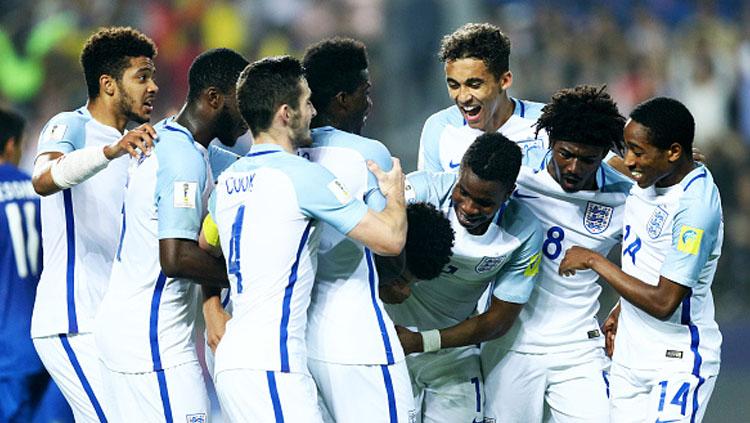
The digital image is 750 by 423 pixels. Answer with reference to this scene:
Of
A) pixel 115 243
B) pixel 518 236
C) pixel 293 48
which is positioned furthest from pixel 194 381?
pixel 293 48

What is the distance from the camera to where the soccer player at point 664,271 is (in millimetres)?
5531

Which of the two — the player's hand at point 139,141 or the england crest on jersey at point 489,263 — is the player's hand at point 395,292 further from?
the player's hand at point 139,141

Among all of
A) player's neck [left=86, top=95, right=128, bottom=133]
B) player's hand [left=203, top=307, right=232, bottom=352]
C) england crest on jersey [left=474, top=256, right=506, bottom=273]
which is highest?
player's neck [left=86, top=95, right=128, bottom=133]

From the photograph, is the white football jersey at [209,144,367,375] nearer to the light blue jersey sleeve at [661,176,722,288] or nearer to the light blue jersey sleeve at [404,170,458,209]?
the light blue jersey sleeve at [404,170,458,209]

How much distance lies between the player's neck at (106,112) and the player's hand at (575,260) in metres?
2.41

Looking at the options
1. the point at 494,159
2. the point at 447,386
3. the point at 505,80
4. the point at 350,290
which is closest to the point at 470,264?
the point at 494,159

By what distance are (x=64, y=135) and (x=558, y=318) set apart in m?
2.73

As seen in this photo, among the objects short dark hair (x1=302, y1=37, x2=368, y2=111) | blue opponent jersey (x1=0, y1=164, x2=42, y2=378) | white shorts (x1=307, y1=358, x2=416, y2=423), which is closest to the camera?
white shorts (x1=307, y1=358, x2=416, y2=423)

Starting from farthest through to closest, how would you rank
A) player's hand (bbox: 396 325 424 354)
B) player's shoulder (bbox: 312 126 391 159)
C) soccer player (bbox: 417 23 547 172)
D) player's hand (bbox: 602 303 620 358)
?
1. soccer player (bbox: 417 23 547 172)
2. player's hand (bbox: 602 303 620 358)
3. player's hand (bbox: 396 325 424 354)
4. player's shoulder (bbox: 312 126 391 159)

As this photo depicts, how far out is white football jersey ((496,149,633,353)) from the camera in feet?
20.5

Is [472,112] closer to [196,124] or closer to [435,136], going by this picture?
[435,136]

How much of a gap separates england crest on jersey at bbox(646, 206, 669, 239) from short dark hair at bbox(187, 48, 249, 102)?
81.6 inches

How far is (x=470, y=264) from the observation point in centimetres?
592

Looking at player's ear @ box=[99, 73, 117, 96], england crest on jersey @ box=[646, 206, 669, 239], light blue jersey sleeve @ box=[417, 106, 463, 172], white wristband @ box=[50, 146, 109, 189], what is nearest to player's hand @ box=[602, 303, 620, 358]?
england crest on jersey @ box=[646, 206, 669, 239]
